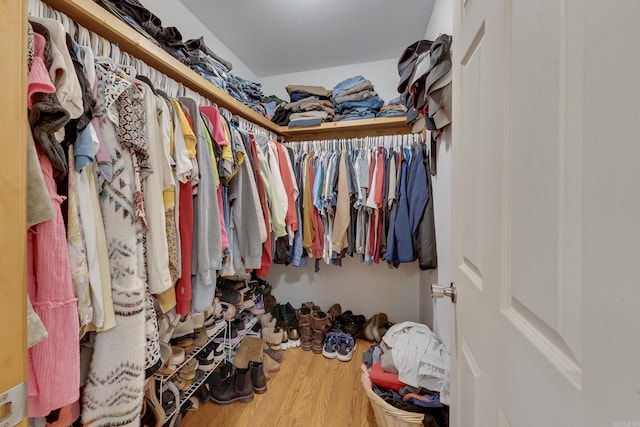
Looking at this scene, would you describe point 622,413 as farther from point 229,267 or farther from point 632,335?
point 229,267

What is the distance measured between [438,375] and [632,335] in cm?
117

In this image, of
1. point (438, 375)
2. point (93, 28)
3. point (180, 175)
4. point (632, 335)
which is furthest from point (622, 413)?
point (93, 28)

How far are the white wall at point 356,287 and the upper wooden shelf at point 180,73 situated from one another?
1.15 m

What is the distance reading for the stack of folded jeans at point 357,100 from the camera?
186cm

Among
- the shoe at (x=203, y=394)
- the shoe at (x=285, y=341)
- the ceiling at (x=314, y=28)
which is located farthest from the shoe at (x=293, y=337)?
the ceiling at (x=314, y=28)

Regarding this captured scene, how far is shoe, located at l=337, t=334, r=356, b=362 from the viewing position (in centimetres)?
177

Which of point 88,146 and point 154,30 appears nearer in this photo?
point 88,146

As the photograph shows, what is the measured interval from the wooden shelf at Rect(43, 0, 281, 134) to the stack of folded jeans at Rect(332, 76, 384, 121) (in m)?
0.88

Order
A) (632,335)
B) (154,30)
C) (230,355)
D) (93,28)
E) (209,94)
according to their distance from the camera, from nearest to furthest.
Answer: (632,335)
(93,28)
(154,30)
(209,94)
(230,355)

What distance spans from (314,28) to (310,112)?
1.79ft

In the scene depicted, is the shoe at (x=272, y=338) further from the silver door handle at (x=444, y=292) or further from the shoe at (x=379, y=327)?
the silver door handle at (x=444, y=292)

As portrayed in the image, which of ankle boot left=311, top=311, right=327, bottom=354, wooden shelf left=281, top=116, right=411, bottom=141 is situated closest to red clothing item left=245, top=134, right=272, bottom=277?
wooden shelf left=281, top=116, right=411, bottom=141

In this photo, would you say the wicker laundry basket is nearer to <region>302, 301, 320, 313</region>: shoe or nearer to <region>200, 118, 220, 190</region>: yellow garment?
<region>302, 301, 320, 313</region>: shoe

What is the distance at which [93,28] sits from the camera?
818 millimetres
